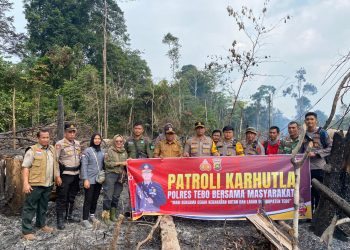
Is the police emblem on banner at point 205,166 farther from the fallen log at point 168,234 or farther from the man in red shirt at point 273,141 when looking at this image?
the man in red shirt at point 273,141

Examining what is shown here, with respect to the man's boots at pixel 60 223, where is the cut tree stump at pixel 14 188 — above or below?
above

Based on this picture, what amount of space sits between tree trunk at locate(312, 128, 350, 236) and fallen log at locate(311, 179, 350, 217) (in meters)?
0.10

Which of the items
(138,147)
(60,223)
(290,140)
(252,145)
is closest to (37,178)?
(60,223)

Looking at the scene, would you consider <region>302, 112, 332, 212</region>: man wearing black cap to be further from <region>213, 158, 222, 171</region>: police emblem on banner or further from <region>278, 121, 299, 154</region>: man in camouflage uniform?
<region>213, 158, 222, 171</region>: police emblem on banner

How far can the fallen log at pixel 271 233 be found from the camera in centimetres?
414

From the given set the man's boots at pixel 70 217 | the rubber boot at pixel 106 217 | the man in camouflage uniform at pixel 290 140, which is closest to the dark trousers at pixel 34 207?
the man's boots at pixel 70 217

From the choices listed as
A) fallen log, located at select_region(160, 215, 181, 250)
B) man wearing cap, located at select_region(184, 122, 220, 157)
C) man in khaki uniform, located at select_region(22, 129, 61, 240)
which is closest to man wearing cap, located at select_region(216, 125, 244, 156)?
man wearing cap, located at select_region(184, 122, 220, 157)

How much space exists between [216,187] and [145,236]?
4.74 ft

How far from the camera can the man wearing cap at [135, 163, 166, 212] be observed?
18.6 feet

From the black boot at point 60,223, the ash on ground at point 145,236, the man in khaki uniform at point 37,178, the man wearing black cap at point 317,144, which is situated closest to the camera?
the ash on ground at point 145,236

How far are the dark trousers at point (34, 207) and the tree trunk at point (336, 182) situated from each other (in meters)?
4.23

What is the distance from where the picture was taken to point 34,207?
507 cm

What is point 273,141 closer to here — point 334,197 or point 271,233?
point 334,197

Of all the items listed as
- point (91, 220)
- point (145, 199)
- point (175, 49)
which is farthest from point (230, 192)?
point (175, 49)
